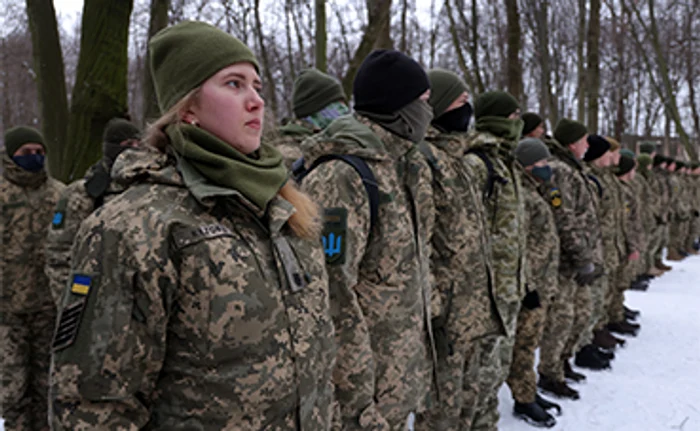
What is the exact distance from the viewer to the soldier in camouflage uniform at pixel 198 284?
47.7 inches

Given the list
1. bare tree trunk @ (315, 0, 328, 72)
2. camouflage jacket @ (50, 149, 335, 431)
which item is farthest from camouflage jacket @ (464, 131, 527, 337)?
bare tree trunk @ (315, 0, 328, 72)

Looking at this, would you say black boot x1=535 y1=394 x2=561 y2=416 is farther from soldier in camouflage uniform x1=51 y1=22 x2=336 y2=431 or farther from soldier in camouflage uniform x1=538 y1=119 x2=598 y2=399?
soldier in camouflage uniform x1=51 y1=22 x2=336 y2=431

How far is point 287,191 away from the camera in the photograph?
164cm

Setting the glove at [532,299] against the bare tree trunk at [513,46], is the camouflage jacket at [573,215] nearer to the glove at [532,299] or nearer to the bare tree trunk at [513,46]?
the glove at [532,299]

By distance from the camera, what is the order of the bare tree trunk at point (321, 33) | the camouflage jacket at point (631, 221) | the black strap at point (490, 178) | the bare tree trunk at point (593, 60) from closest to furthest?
the black strap at point (490, 178)
the camouflage jacket at point (631, 221)
the bare tree trunk at point (321, 33)
the bare tree trunk at point (593, 60)

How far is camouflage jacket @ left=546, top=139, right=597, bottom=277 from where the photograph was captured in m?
4.78

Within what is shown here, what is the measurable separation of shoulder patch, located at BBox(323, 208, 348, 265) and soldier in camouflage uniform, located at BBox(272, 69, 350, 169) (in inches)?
92.0

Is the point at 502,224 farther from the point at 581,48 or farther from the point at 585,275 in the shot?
the point at 581,48

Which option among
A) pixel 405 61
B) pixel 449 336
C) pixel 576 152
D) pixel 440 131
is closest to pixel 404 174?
pixel 405 61

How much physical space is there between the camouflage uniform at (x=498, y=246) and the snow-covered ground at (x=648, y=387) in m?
0.89

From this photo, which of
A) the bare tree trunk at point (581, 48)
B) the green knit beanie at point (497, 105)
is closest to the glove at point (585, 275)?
the green knit beanie at point (497, 105)

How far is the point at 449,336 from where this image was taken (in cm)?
306

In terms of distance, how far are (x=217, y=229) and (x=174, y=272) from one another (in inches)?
5.7

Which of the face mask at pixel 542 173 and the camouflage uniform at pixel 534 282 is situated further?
the face mask at pixel 542 173
